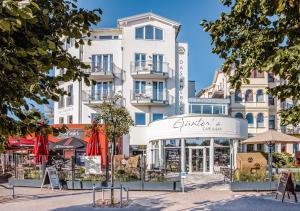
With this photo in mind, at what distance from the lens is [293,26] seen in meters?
6.27

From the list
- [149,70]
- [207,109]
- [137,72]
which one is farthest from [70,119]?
[207,109]

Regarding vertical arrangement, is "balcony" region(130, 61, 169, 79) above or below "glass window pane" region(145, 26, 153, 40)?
below

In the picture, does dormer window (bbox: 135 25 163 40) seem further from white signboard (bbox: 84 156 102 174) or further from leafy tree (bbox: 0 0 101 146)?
leafy tree (bbox: 0 0 101 146)

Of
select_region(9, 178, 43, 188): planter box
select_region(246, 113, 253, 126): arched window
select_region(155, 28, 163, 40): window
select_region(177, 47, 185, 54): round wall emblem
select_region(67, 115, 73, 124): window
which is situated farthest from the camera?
select_region(246, 113, 253, 126): arched window

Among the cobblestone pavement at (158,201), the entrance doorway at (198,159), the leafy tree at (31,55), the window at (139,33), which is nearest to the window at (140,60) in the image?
the window at (139,33)

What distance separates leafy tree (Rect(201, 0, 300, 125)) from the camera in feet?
19.3

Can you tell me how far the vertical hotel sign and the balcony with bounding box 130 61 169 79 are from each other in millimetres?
1726

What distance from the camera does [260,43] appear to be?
261 inches

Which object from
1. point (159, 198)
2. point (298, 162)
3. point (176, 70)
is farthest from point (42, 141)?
point (176, 70)

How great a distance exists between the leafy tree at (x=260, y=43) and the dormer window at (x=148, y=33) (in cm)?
3041

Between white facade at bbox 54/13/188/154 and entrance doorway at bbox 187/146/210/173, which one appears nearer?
entrance doorway at bbox 187/146/210/173

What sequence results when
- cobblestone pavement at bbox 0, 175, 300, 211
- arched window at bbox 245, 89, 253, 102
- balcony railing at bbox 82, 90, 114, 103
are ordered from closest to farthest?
1. cobblestone pavement at bbox 0, 175, 300, 211
2. balcony railing at bbox 82, 90, 114, 103
3. arched window at bbox 245, 89, 253, 102

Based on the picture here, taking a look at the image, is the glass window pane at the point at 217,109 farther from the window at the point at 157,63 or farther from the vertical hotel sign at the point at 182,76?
the window at the point at 157,63

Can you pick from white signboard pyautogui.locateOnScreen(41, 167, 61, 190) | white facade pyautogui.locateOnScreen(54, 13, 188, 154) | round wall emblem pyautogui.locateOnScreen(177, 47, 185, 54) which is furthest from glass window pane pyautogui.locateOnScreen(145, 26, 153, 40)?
white signboard pyautogui.locateOnScreen(41, 167, 61, 190)
